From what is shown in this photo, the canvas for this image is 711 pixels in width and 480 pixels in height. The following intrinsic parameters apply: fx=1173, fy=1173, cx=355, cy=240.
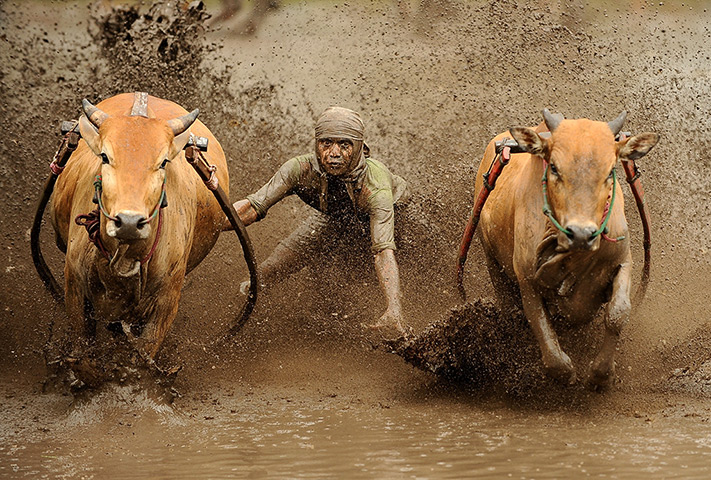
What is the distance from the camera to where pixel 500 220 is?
7582mm

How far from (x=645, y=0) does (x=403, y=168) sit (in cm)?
407

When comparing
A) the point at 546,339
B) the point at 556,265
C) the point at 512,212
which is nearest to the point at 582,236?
the point at 556,265

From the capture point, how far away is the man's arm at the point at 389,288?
778 cm

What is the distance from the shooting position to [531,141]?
21.9 feet

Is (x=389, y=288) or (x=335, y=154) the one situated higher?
(x=335, y=154)

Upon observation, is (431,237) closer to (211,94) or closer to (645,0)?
(211,94)

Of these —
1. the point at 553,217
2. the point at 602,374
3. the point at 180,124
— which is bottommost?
the point at 602,374

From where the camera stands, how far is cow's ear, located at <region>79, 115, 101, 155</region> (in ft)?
Result: 21.3

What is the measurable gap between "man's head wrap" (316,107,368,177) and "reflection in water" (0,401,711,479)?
2.17 metres

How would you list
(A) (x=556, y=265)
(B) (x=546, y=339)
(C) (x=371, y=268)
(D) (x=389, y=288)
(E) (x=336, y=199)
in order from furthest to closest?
(C) (x=371, y=268) < (E) (x=336, y=199) < (D) (x=389, y=288) < (B) (x=546, y=339) < (A) (x=556, y=265)

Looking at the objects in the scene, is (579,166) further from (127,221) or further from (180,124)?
(127,221)

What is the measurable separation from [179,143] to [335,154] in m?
1.90

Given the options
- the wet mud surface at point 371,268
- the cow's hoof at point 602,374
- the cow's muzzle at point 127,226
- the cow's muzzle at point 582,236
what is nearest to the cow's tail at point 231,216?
the wet mud surface at point 371,268

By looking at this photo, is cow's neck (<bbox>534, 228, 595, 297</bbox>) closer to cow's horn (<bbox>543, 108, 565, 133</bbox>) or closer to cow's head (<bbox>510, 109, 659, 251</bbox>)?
cow's head (<bbox>510, 109, 659, 251</bbox>)
